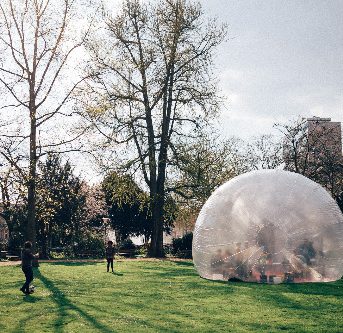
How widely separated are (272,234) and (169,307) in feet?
16.8

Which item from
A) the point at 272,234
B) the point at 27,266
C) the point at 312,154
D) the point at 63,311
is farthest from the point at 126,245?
the point at 63,311

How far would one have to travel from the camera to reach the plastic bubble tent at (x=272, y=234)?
15.5 metres

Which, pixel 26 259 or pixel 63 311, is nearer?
pixel 63 311

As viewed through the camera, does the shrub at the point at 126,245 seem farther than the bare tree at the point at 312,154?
Yes

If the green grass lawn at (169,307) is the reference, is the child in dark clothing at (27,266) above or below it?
above

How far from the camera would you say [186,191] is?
35.2 metres

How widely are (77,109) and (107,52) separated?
28.3 feet

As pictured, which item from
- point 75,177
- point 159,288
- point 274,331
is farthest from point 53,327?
point 75,177

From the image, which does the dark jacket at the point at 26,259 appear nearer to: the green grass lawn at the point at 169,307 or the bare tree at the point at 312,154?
the green grass lawn at the point at 169,307

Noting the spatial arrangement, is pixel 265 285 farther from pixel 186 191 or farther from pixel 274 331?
pixel 186 191

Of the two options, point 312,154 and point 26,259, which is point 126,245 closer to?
point 312,154

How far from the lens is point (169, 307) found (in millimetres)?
11805

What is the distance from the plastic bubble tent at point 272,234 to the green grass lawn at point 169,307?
1.64 ft

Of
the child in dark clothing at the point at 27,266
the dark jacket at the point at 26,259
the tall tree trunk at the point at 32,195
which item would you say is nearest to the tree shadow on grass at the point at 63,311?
the child in dark clothing at the point at 27,266
